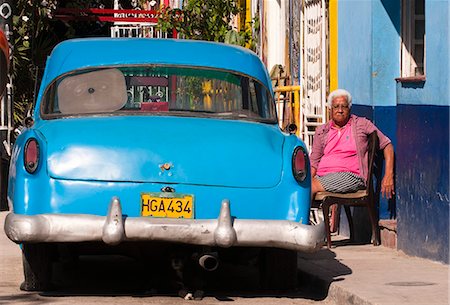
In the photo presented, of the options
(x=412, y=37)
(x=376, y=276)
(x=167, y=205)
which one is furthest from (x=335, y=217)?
(x=167, y=205)

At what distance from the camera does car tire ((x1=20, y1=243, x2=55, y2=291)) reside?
9.30 m

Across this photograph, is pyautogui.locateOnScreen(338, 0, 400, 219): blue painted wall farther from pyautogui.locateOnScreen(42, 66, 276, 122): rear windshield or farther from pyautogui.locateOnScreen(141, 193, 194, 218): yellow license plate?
pyautogui.locateOnScreen(141, 193, 194, 218): yellow license plate

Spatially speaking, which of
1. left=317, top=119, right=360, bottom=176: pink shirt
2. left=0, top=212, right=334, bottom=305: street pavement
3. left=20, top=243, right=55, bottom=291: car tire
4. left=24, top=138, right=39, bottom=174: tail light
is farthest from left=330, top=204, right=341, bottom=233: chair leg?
left=24, top=138, right=39, bottom=174: tail light

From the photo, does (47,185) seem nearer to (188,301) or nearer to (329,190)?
(188,301)

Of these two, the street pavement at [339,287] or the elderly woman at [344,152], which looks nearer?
the street pavement at [339,287]

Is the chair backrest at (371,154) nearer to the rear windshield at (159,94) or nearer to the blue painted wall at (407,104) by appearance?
the blue painted wall at (407,104)

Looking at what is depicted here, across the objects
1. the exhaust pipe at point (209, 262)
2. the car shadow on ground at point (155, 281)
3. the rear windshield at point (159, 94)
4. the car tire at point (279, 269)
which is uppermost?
the rear windshield at point (159, 94)

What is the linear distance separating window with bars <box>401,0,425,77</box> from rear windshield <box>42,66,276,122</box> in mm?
2802

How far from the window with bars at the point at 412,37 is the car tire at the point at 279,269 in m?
3.85

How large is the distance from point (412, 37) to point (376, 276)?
3.61 m

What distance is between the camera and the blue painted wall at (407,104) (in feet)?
35.5

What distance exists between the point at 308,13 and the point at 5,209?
488 centimetres

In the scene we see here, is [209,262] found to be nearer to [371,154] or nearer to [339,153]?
[371,154]

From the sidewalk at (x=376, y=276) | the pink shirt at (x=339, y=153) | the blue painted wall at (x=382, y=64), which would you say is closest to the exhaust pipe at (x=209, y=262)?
the sidewalk at (x=376, y=276)
